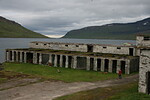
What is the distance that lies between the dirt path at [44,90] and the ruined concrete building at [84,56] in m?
10.3

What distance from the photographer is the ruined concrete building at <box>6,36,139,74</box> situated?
4366 cm

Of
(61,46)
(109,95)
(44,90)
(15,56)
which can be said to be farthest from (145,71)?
(15,56)

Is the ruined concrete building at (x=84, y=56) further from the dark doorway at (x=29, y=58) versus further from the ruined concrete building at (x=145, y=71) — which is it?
→ the ruined concrete building at (x=145, y=71)

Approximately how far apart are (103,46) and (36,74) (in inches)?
803

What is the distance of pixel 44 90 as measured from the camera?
95.6 ft

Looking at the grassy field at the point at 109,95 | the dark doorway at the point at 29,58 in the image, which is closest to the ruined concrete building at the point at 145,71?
the grassy field at the point at 109,95

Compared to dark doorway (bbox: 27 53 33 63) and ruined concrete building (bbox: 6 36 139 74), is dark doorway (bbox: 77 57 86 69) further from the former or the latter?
dark doorway (bbox: 27 53 33 63)

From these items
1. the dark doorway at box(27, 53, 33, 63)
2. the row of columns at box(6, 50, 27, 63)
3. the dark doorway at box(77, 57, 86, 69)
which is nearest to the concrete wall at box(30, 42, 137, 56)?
the dark doorway at box(77, 57, 86, 69)

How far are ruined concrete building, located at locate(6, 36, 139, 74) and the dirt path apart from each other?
1029 cm

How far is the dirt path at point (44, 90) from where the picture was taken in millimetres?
25953

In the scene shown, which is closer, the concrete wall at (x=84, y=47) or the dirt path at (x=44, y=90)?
the dirt path at (x=44, y=90)

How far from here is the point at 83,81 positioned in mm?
34781

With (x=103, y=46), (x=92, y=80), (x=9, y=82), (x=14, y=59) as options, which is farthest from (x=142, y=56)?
(x=14, y=59)

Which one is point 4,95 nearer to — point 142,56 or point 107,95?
point 107,95
